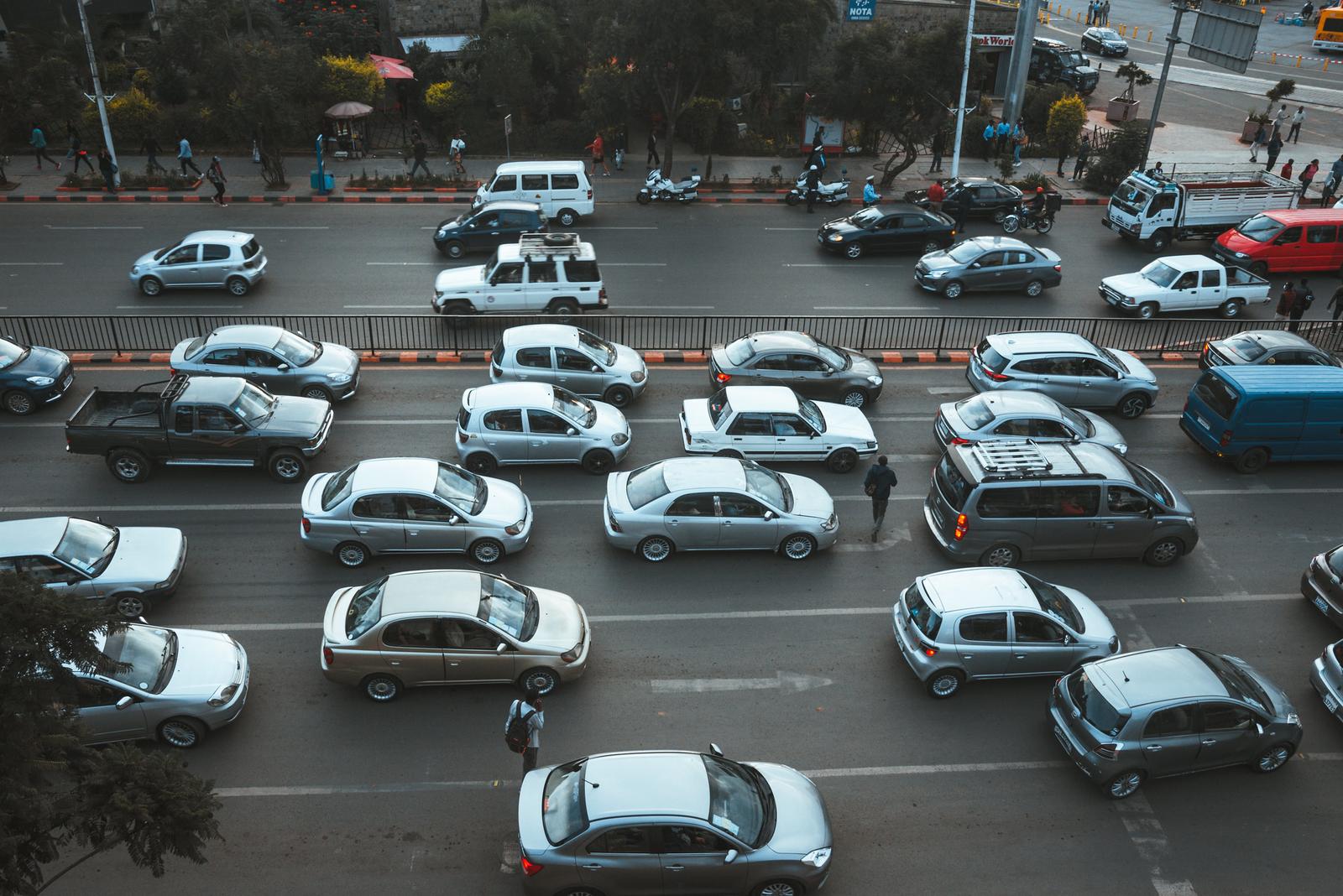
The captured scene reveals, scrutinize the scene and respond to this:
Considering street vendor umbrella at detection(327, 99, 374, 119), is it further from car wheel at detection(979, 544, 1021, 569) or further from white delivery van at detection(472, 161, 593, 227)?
car wheel at detection(979, 544, 1021, 569)

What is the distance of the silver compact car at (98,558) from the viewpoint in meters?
12.4

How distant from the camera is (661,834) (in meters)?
9.20

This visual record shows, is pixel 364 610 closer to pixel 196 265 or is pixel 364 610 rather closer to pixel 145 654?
pixel 145 654

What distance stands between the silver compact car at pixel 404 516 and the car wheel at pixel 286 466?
6.22 feet

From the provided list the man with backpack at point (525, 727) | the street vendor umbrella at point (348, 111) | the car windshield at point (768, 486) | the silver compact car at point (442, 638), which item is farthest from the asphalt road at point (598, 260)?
the man with backpack at point (525, 727)

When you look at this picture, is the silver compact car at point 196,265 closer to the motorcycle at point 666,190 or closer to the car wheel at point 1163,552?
the motorcycle at point 666,190

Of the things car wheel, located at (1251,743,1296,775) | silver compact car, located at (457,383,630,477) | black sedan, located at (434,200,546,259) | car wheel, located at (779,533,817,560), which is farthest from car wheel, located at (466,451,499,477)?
black sedan, located at (434,200,546,259)

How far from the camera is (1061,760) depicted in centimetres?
1165

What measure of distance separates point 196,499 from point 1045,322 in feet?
59.5

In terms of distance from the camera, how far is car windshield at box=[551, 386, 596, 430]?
16.3 meters

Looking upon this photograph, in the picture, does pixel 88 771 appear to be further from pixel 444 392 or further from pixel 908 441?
pixel 908 441

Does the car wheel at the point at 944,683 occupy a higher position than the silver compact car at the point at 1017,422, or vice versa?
the silver compact car at the point at 1017,422

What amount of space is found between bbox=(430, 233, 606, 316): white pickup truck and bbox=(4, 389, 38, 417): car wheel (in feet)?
25.9

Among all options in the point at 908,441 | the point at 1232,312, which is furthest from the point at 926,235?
the point at 908,441
